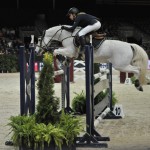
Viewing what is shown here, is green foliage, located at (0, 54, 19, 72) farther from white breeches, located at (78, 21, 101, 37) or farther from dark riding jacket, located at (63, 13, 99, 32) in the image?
white breeches, located at (78, 21, 101, 37)

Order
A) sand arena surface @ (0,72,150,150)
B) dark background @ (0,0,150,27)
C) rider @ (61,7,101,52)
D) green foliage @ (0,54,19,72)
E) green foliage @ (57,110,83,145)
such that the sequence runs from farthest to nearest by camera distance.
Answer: dark background @ (0,0,150,27) → green foliage @ (0,54,19,72) → rider @ (61,7,101,52) → sand arena surface @ (0,72,150,150) → green foliage @ (57,110,83,145)

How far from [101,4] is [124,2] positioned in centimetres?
173

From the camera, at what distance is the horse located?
8.64 metres

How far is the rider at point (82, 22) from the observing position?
8.40m

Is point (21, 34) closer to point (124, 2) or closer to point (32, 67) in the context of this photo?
point (124, 2)

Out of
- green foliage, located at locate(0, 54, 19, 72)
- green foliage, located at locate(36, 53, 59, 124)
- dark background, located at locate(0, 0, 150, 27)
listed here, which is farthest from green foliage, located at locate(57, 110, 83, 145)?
dark background, located at locate(0, 0, 150, 27)

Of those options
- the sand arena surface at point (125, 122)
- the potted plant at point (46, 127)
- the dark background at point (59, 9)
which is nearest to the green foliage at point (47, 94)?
the potted plant at point (46, 127)

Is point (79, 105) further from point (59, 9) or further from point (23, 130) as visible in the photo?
point (59, 9)

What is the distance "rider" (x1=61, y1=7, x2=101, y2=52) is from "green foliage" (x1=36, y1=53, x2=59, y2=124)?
3.07 m

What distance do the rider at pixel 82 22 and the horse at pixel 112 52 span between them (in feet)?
0.54

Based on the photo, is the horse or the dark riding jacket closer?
the dark riding jacket

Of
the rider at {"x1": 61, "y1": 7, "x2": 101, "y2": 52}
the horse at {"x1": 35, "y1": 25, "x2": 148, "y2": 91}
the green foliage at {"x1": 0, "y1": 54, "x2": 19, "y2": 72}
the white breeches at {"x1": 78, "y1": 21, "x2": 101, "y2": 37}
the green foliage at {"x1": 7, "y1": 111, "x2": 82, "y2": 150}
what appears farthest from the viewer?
the green foliage at {"x1": 0, "y1": 54, "x2": 19, "y2": 72}

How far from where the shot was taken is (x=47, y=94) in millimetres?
5285

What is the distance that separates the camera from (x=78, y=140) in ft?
18.8
